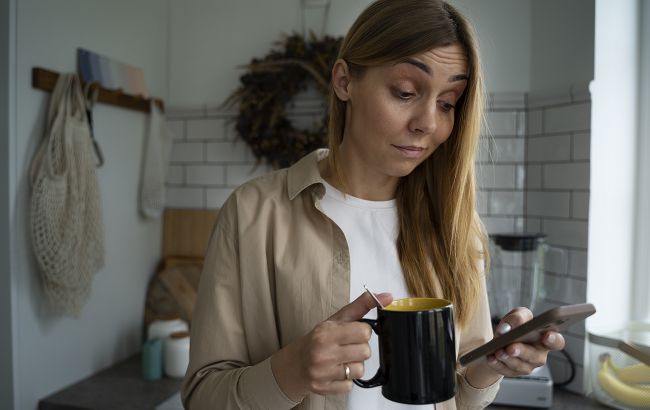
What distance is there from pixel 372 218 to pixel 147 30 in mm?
1428

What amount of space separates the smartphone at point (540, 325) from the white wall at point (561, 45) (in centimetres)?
108

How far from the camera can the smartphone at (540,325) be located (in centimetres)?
63

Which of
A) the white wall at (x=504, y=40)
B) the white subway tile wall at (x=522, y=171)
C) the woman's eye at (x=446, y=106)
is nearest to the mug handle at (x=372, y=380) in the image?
the woman's eye at (x=446, y=106)

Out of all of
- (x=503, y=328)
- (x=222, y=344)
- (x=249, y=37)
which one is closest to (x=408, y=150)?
(x=503, y=328)

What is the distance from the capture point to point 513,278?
6.00 ft

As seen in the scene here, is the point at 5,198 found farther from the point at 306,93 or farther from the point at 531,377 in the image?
the point at 531,377

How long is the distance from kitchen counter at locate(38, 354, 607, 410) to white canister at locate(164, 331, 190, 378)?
3 cm

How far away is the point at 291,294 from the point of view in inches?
35.4

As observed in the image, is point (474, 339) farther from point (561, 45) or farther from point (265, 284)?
point (561, 45)

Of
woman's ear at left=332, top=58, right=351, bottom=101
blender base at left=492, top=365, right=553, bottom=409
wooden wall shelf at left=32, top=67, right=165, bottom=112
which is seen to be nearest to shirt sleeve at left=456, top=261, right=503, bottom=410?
woman's ear at left=332, top=58, right=351, bottom=101

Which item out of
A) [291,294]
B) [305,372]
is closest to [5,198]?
[291,294]

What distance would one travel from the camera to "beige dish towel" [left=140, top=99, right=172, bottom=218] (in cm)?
200

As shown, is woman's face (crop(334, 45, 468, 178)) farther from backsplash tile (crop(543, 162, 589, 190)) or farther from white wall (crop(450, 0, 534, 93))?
white wall (crop(450, 0, 534, 93))

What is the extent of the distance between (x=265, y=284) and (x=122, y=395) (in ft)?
3.19
